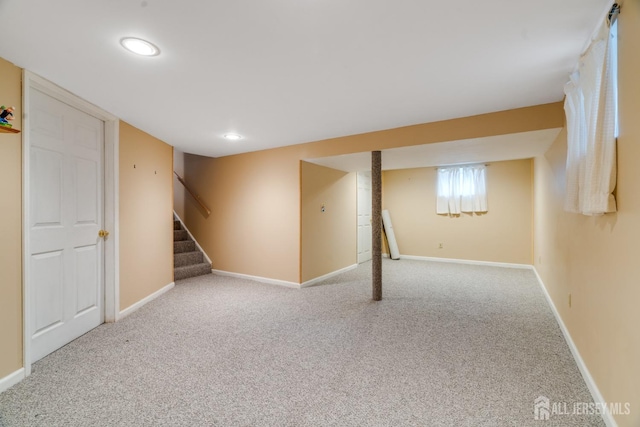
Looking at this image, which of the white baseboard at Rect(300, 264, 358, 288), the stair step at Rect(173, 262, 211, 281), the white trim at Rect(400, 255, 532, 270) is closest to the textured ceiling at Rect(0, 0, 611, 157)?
the white baseboard at Rect(300, 264, 358, 288)

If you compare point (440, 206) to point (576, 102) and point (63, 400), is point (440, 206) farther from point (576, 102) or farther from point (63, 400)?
point (63, 400)

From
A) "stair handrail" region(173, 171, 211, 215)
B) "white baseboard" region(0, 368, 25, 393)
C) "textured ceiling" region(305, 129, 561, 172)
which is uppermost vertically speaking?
"textured ceiling" region(305, 129, 561, 172)

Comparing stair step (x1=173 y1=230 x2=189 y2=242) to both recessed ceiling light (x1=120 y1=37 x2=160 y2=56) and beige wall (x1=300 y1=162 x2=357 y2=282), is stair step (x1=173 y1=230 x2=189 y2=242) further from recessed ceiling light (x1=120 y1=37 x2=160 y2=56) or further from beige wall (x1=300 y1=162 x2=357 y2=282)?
recessed ceiling light (x1=120 y1=37 x2=160 y2=56)

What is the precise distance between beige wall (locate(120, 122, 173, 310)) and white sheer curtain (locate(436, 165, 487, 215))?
5416 mm

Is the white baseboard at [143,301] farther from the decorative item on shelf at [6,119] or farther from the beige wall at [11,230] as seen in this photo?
the decorative item on shelf at [6,119]

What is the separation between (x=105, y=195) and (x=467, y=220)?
6266mm

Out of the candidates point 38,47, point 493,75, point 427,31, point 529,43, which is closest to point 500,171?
point 493,75

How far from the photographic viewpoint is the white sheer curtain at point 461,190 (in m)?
5.81

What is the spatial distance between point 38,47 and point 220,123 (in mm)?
1582

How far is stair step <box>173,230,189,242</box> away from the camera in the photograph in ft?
17.3

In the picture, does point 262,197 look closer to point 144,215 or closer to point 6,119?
point 144,215

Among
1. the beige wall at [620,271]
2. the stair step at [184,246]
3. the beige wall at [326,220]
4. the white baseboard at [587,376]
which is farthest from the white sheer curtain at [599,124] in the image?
the stair step at [184,246]

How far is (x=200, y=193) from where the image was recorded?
17.5 ft

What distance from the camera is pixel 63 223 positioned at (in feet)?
7.95
